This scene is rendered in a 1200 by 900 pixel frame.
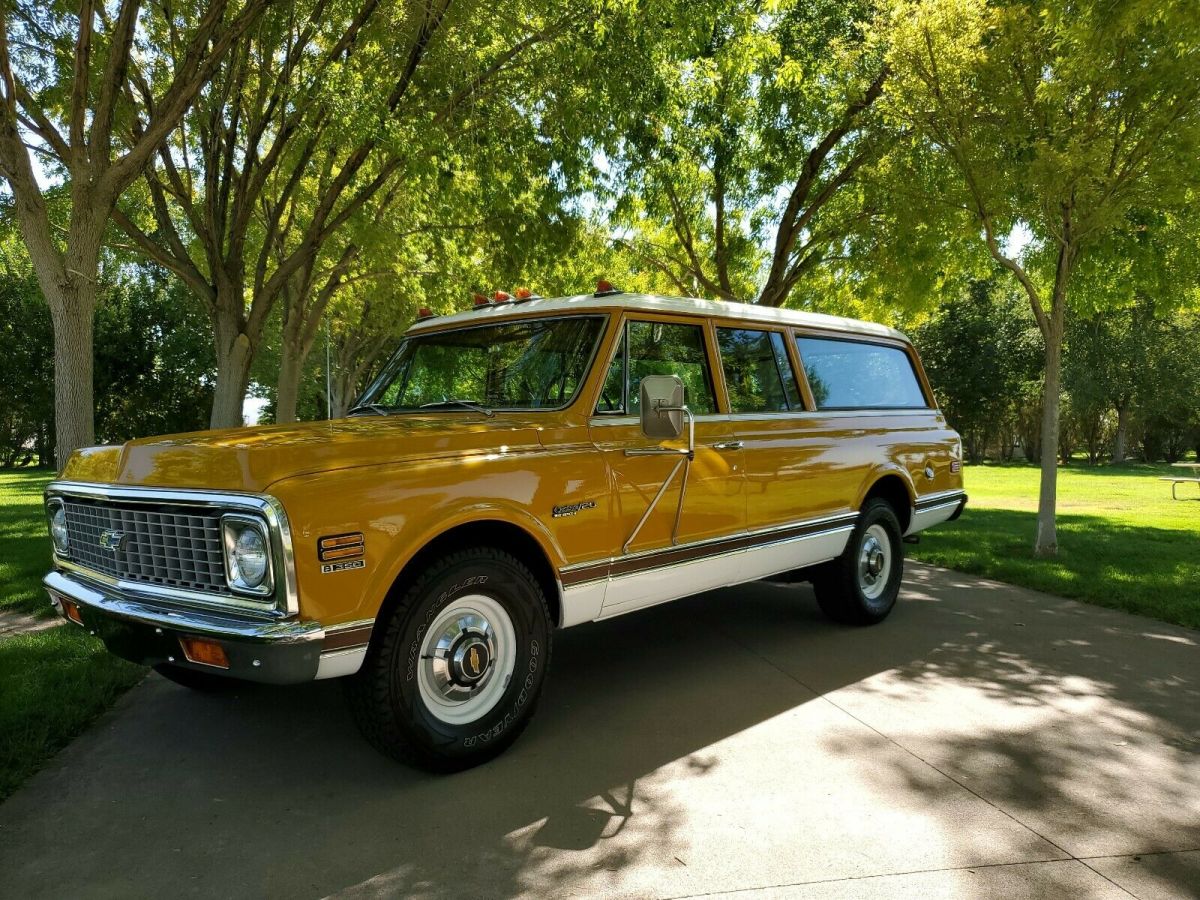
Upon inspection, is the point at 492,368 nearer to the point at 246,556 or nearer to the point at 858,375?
the point at 246,556

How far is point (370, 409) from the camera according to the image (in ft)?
14.5

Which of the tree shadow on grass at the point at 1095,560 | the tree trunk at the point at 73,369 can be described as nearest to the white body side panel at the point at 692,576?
the tree shadow on grass at the point at 1095,560

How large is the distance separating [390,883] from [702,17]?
348 inches

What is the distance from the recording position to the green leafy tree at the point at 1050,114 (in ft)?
22.0

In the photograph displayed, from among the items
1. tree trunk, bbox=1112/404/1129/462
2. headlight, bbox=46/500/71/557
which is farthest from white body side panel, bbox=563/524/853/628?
tree trunk, bbox=1112/404/1129/462

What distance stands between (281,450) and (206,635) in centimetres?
70

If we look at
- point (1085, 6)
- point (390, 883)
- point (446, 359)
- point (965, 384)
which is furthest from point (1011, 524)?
point (965, 384)

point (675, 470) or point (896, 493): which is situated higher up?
point (675, 470)

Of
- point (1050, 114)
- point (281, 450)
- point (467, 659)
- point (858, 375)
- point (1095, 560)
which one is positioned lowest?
point (1095, 560)

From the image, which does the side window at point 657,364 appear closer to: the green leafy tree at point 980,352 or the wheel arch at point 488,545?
the wheel arch at point 488,545

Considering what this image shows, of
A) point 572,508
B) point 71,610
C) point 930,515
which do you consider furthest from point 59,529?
point 930,515

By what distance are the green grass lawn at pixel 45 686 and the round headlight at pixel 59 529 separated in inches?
31.4

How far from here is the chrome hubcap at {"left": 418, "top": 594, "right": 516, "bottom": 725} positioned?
3.19 meters

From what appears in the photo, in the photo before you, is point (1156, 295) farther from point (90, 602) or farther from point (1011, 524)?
point (90, 602)
